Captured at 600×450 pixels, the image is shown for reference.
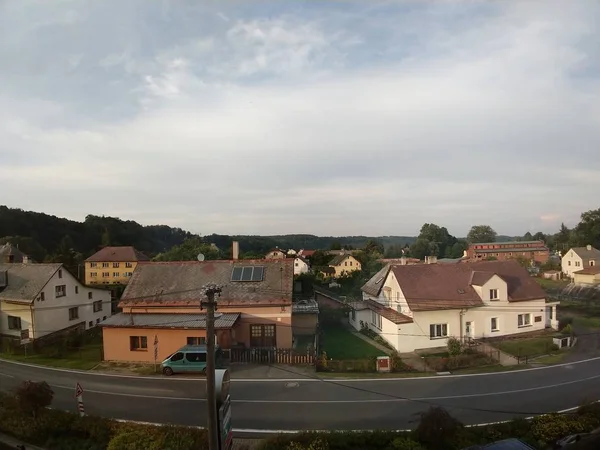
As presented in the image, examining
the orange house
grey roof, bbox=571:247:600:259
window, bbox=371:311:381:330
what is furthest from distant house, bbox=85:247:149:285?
grey roof, bbox=571:247:600:259

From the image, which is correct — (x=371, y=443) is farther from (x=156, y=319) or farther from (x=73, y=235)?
(x=73, y=235)

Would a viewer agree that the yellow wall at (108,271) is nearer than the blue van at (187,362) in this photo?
No

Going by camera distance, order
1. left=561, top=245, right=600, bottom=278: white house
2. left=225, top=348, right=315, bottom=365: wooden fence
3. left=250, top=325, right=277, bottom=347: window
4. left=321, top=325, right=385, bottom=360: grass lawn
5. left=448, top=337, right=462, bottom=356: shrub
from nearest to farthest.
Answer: left=225, top=348, right=315, bottom=365: wooden fence, left=448, top=337, right=462, bottom=356: shrub, left=250, top=325, right=277, bottom=347: window, left=321, top=325, right=385, bottom=360: grass lawn, left=561, top=245, right=600, bottom=278: white house

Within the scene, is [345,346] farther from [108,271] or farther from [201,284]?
[108,271]

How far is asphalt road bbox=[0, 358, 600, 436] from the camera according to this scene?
17000 millimetres

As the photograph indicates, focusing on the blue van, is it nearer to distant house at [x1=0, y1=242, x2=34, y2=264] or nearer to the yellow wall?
distant house at [x1=0, y1=242, x2=34, y2=264]

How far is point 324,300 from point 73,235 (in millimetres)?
99483

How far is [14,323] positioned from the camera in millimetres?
32812

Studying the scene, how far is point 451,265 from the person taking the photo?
36000 mm

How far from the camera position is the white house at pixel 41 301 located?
32281 millimetres

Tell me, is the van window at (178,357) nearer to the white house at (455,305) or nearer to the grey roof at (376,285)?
the white house at (455,305)

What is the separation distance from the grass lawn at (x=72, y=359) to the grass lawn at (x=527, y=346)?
27.2 meters

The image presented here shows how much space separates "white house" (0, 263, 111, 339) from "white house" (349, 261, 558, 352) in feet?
82.6

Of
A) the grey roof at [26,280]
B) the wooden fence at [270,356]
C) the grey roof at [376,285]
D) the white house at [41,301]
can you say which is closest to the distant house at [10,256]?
the grey roof at [26,280]
